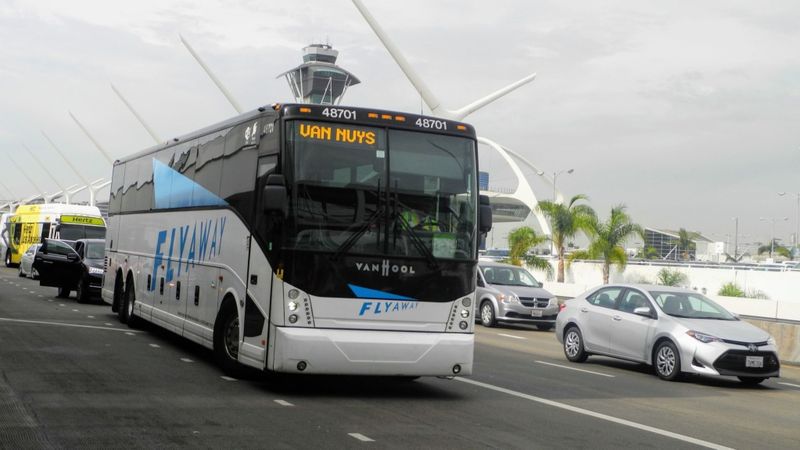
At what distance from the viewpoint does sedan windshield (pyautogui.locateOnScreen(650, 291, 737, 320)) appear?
1599 cm

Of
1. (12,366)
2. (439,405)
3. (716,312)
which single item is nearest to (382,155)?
(439,405)

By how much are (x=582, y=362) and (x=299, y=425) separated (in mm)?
9401

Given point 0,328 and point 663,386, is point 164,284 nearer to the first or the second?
point 0,328

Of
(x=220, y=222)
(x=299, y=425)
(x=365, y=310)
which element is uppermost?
(x=220, y=222)

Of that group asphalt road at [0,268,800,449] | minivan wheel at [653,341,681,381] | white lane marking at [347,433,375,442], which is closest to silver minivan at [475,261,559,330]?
asphalt road at [0,268,800,449]

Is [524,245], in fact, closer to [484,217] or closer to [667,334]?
[667,334]

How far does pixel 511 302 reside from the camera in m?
26.0

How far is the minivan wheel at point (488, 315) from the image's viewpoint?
26.4m

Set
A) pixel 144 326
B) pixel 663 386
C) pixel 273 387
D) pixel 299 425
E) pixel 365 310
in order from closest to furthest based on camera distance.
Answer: pixel 299 425, pixel 365 310, pixel 273 387, pixel 663 386, pixel 144 326

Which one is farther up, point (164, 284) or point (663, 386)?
point (164, 284)

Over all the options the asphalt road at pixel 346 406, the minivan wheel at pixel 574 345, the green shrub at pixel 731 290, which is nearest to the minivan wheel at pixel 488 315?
the minivan wheel at pixel 574 345

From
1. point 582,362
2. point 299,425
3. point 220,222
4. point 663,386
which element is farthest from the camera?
point 582,362

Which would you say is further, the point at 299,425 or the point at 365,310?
the point at 365,310

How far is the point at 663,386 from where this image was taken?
48.0 ft
